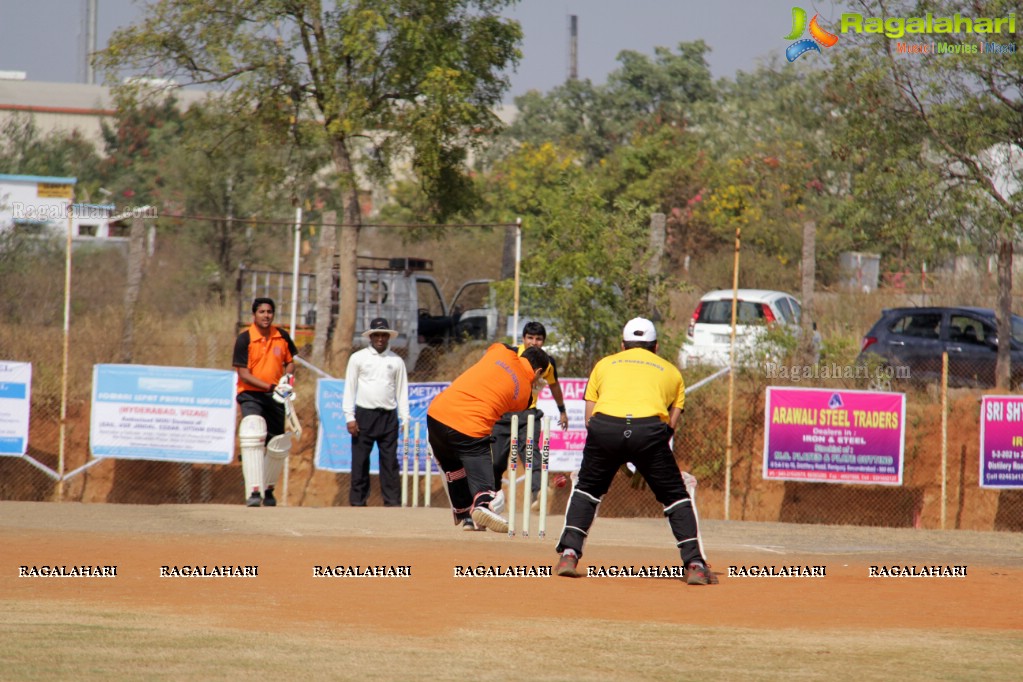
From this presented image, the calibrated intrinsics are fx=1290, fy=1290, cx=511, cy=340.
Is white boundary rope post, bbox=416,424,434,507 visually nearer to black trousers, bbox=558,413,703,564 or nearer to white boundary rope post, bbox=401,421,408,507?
white boundary rope post, bbox=401,421,408,507

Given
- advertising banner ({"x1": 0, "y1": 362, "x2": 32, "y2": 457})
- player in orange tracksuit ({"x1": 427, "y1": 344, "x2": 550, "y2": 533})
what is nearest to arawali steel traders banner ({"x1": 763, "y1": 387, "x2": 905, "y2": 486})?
player in orange tracksuit ({"x1": 427, "y1": 344, "x2": 550, "y2": 533})

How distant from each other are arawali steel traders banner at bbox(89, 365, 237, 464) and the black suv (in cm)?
972

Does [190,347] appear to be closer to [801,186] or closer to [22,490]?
[22,490]

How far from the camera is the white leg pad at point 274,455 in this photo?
42.9 feet

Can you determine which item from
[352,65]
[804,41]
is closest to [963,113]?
[804,41]

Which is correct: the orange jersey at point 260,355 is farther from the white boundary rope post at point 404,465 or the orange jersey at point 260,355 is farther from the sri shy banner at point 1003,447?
the sri shy banner at point 1003,447

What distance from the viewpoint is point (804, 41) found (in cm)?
2003

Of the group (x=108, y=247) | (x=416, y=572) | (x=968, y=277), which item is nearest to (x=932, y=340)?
(x=968, y=277)

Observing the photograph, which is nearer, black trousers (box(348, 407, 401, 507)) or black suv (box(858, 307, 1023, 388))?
black trousers (box(348, 407, 401, 507))

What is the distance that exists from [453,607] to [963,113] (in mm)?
13088

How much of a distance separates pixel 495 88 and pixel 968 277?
35.8 feet

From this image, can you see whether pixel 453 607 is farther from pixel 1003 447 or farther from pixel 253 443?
pixel 1003 447

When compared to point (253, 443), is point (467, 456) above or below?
above

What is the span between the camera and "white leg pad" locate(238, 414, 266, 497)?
42.1 ft
